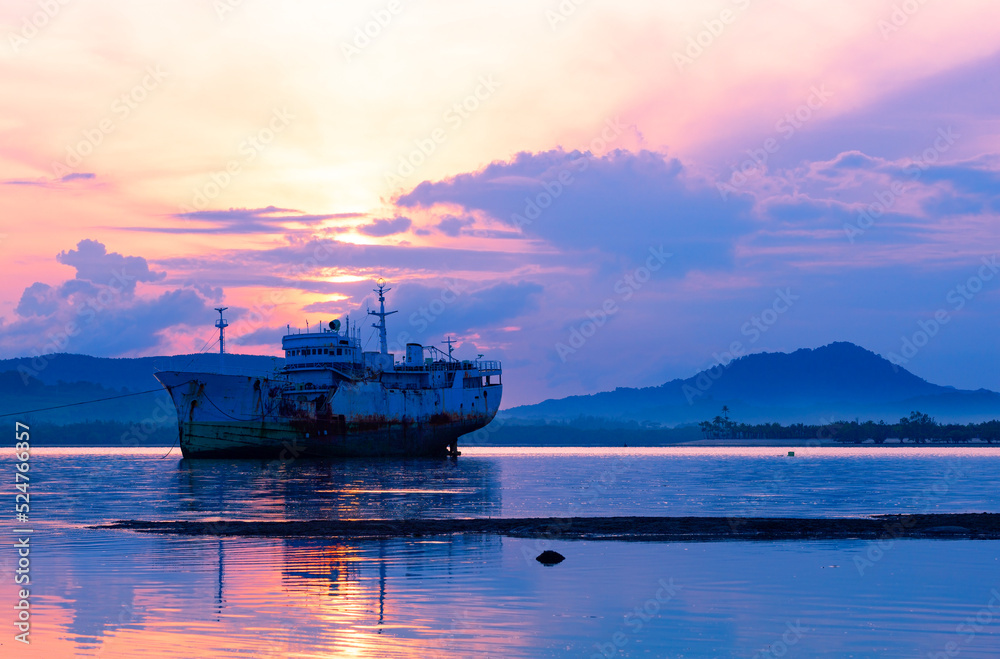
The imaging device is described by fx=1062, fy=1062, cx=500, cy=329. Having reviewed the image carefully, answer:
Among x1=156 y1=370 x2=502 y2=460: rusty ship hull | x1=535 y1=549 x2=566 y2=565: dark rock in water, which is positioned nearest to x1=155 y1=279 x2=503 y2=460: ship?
x1=156 y1=370 x2=502 y2=460: rusty ship hull

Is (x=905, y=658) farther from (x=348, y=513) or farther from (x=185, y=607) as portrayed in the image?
(x=348, y=513)

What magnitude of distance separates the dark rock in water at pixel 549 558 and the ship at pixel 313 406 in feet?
237

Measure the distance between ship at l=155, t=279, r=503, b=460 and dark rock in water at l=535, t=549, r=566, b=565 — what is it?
237ft

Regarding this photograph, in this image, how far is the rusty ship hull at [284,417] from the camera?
9662 cm

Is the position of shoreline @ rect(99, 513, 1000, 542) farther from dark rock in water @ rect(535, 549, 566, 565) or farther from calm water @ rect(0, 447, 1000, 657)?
dark rock in water @ rect(535, 549, 566, 565)

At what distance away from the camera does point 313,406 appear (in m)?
98.6

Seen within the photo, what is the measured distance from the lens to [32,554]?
2758 centimetres

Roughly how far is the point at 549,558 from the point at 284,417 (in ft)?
242

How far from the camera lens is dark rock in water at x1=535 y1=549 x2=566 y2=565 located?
26.5 meters
